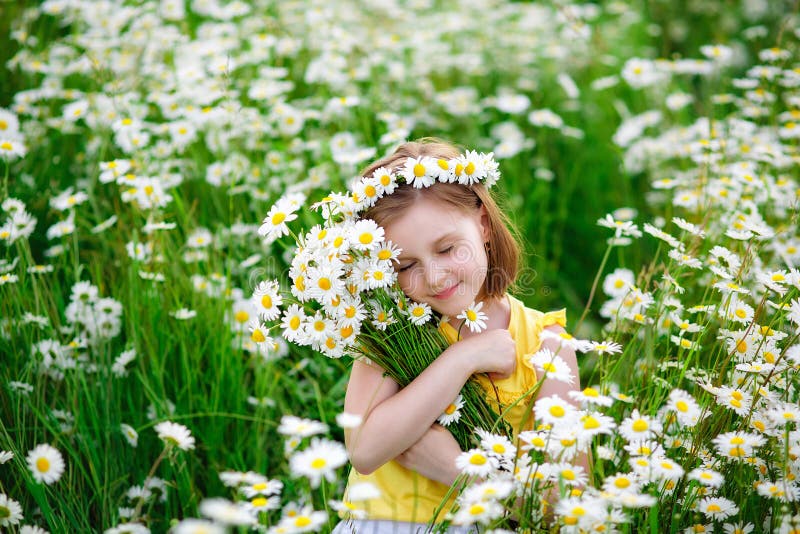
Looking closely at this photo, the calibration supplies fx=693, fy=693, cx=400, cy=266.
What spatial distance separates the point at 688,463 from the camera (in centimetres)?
149

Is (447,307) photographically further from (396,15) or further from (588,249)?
(396,15)

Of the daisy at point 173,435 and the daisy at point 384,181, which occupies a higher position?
the daisy at point 384,181

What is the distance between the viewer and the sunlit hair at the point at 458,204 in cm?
153

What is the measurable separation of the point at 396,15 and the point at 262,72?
1327 mm

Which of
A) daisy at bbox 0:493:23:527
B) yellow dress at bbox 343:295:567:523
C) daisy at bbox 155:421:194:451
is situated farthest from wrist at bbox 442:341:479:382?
daisy at bbox 0:493:23:527

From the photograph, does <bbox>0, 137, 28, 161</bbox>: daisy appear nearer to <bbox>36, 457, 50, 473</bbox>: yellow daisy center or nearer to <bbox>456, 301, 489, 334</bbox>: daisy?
<bbox>36, 457, 50, 473</bbox>: yellow daisy center

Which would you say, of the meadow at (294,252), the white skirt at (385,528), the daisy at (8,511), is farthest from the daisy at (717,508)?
the daisy at (8,511)

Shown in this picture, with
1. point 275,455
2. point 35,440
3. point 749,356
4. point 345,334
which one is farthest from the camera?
point 275,455

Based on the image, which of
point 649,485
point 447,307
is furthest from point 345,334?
point 649,485

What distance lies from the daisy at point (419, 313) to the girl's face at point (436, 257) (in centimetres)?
2

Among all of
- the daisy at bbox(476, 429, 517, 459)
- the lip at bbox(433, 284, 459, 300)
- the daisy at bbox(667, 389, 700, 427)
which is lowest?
the daisy at bbox(476, 429, 517, 459)

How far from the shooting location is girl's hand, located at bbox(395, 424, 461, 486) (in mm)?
1484

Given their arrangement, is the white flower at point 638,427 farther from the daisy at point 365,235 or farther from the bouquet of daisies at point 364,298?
the daisy at point 365,235

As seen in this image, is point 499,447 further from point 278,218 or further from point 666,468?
point 278,218
